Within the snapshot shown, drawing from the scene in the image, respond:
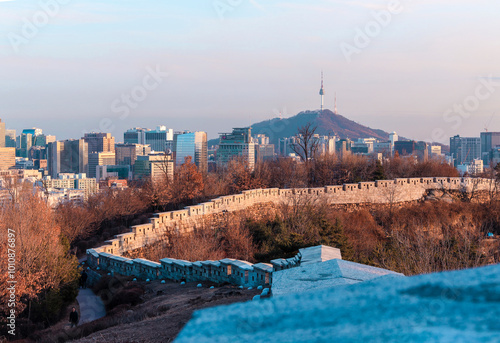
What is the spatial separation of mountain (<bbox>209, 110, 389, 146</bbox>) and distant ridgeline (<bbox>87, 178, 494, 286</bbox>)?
264 ft

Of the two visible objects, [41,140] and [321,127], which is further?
[41,140]

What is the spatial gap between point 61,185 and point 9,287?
Answer: 6967 cm

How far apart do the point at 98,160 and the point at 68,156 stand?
8029 mm

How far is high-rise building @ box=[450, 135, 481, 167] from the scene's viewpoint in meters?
74.0

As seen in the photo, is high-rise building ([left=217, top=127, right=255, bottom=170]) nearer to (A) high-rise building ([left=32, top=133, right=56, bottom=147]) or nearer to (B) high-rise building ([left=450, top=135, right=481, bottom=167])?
(B) high-rise building ([left=450, top=135, right=481, bottom=167])

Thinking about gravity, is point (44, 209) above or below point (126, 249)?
above

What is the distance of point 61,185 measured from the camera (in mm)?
74812

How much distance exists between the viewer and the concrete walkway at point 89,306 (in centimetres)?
977

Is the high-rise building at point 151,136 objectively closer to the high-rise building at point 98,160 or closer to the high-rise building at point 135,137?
the high-rise building at point 135,137

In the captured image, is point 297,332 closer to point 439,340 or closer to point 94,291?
point 439,340

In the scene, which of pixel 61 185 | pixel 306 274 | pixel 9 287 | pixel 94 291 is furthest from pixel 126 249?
pixel 61 185

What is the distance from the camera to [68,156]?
337ft

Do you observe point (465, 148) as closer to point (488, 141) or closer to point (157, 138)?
point (488, 141)

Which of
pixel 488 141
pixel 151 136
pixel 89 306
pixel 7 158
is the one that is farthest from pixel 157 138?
pixel 89 306
